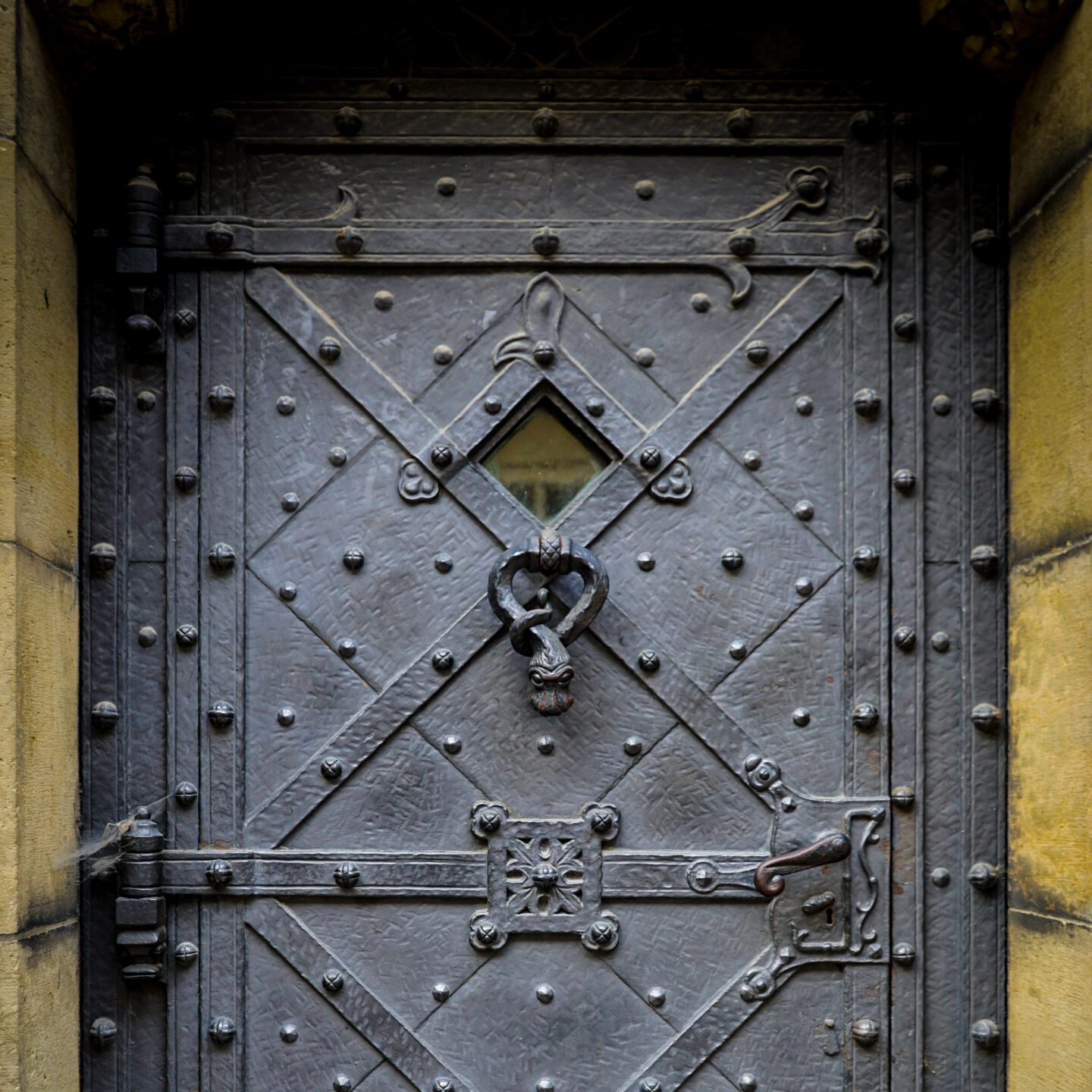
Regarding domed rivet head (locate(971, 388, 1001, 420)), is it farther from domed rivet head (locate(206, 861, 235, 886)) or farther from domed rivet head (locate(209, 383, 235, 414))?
domed rivet head (locate(206, 861, 235, 886))

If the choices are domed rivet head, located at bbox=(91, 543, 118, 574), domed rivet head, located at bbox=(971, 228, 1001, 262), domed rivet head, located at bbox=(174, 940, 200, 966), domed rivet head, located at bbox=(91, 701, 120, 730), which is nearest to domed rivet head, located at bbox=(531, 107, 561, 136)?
domed rivet head, located at bbox=(971, 228, 1001, 262)

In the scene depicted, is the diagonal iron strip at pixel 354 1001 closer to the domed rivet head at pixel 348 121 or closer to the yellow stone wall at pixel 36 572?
the yellow stone wall at pixel 36 572

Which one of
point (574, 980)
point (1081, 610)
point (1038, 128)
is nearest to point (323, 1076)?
point (574, 980)

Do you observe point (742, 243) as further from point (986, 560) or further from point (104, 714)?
point (104, 714)

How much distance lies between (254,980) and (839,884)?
895mm

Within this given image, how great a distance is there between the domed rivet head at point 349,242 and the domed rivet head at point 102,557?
1.51 feet

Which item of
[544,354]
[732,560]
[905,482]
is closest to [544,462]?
[544,354]

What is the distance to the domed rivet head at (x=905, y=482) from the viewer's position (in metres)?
1.57

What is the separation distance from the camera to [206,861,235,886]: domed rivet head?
4.98 feet

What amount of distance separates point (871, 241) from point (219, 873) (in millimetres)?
1377

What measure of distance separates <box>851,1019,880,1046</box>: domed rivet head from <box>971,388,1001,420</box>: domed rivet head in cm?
94

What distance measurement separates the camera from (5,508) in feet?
4.25

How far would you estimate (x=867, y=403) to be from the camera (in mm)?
1567

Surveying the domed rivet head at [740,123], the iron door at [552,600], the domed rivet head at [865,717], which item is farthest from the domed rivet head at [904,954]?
the domed rivet head at [740,123]
